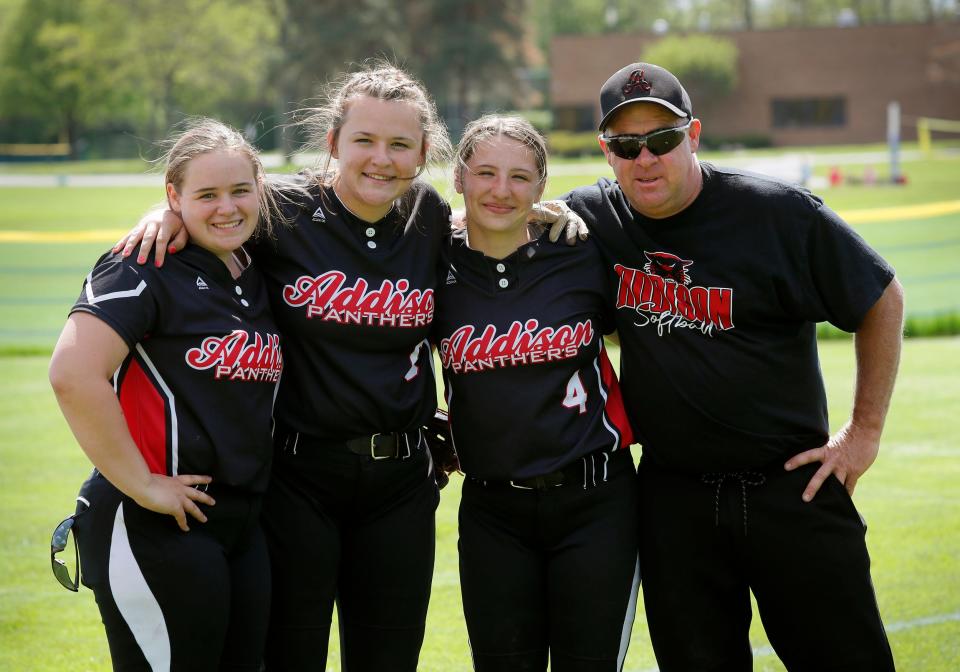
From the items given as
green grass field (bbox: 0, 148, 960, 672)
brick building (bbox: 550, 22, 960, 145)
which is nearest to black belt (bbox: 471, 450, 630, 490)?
green grass field (bbox: 0, 148, 960, 672)

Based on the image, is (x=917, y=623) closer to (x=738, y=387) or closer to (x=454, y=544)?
(x=738, y=387)

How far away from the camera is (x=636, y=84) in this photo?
336cm

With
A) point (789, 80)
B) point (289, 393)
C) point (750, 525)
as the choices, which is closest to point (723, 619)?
point (750, 525)

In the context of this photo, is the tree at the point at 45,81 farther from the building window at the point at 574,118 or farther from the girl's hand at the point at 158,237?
the girl's hand at the point at 158,237

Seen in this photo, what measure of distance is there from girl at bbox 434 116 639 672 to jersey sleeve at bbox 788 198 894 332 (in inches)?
26.5

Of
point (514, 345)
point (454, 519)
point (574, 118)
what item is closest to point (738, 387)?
point (514, 345)

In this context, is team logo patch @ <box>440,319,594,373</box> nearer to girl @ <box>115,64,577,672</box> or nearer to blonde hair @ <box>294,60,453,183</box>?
girl @ <box>115,64,577,672</box>

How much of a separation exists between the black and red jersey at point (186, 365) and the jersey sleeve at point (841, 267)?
5.46 ft

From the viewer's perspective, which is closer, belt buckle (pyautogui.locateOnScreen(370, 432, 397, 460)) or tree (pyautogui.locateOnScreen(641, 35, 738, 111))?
belt buckle (pyautogui.locateOnScreen(370, 432, 397, 460))

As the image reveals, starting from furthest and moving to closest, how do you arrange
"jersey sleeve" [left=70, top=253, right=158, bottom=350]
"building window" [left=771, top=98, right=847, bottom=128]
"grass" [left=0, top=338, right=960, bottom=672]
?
1. "building window" [left=771, top=98, right=847, bottom=128]
2. "grass" [left=0, top=338, right=960, bottom=672]
3. "jersey sleeve" [left=70, top=253, right=158, bottom=350]

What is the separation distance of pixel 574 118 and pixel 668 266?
49.0m

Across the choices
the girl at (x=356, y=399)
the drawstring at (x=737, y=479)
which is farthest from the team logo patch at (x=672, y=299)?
the girl at (x=356, y=399)

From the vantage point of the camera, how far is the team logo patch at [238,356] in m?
3.01

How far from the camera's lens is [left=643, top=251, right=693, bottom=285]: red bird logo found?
11.2ft
